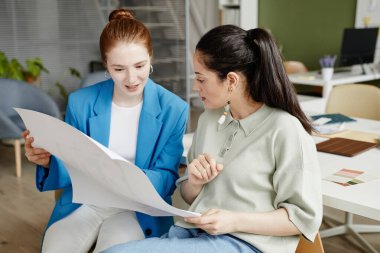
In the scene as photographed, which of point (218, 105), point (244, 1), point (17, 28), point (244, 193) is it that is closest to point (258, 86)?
point (218, 105)

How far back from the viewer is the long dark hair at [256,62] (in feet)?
4.06

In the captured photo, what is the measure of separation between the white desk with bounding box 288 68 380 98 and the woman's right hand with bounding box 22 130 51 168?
2903mm

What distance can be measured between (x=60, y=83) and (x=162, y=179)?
371 cm

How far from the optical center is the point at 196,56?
1310mm

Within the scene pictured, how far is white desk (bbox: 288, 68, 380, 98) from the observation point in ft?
13.5

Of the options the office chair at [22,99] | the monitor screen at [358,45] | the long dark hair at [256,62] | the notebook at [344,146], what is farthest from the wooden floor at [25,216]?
the monitor screen at [358,45]

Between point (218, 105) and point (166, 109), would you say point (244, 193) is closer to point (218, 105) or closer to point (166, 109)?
point (218, 105)

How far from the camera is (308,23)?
601cm

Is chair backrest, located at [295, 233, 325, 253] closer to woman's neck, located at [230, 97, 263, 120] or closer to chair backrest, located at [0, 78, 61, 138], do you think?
woman's neck, located at [230, 97, 263, 120]

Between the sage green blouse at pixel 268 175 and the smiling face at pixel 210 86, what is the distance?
0.27 ft

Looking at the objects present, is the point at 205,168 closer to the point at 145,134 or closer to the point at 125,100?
the point at 145,134

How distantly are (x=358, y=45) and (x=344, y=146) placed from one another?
3261 mm

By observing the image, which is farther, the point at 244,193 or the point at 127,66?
the point at 127,66

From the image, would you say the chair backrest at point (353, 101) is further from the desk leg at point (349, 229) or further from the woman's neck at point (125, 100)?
the woman's neck at point (125, 100)
